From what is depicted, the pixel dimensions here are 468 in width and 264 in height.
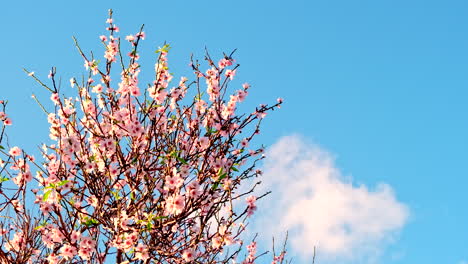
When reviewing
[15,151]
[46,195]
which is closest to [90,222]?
[46,195]

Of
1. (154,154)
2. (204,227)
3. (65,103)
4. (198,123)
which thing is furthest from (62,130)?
(204,227)

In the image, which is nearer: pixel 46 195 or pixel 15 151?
pixel 46 195

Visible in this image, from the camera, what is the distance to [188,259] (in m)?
5.35

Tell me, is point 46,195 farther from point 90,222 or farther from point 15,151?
point 15,151

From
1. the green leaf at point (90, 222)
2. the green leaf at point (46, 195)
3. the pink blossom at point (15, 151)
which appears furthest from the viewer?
the pink blossom at point (15, 151)

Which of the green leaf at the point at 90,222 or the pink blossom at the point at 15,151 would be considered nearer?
the green leaf at the point at 90,222

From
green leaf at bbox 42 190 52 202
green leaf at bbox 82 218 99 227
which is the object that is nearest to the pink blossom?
green leaf at bbox 42 190 52 202

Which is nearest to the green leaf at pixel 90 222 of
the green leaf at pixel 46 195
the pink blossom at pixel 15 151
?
the green leaf at pixel 46 195

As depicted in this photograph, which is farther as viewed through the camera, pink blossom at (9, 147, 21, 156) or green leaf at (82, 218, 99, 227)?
pink blossom at (9, 147, 21, 156)

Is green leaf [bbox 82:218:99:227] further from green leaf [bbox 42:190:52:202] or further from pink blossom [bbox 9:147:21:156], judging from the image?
pink blossom [bbox 9:147:21:156]

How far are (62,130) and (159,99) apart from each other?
120cm

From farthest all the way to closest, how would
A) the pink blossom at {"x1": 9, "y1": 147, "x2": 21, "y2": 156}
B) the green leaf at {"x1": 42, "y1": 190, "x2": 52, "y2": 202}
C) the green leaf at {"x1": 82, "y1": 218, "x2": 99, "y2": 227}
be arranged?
the pink blossom at {"x1": 9, "y1": 147, "x2": 21, "y2": 156} → the green leaf at {"x1": 82, "y1": 218, "x2": 99, "y2": 227} → the green leaf at {"x1": 42, "y1": 190, "x2": 52, "y2": 202}

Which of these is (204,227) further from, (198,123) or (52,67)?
(52,67)

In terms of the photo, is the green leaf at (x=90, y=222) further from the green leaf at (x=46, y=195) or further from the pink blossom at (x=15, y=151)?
the pink blossom at (x=15, y=151)
